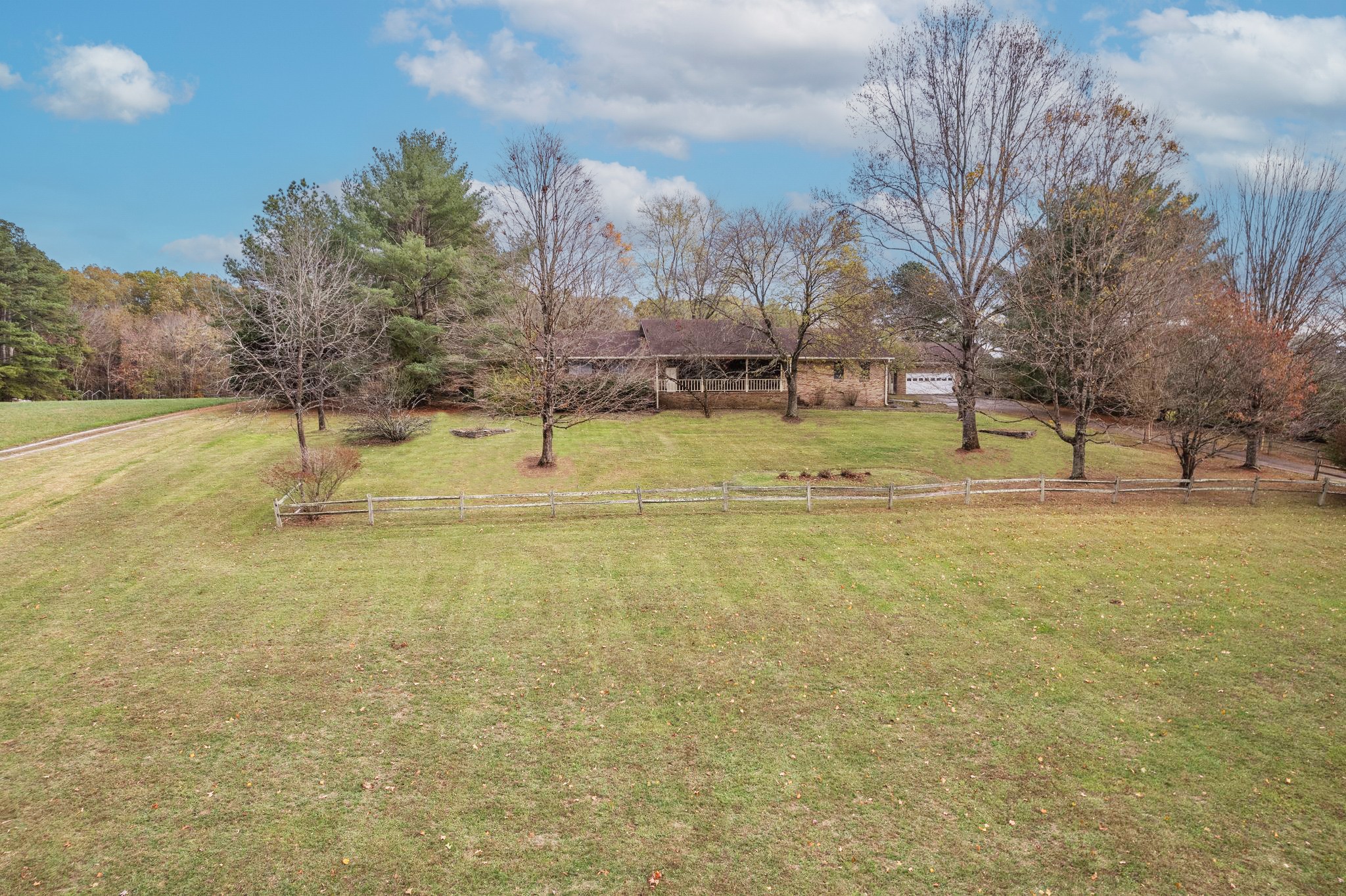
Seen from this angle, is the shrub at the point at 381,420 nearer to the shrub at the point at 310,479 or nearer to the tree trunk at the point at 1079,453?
the shrub at the point at 310,479

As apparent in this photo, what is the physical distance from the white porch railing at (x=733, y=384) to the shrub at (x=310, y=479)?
22.2 metres

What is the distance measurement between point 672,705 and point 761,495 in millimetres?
11346

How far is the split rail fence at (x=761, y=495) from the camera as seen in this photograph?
1855 cm

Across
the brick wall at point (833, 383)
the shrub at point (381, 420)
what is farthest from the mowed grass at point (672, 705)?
the brick wall at point (833, 383)

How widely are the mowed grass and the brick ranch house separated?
2142cm

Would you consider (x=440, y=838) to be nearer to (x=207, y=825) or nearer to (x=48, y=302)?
(x=207, y=825)

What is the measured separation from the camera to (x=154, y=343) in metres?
53.5

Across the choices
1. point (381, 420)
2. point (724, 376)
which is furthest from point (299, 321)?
point (724, 376)

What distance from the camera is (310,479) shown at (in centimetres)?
1870

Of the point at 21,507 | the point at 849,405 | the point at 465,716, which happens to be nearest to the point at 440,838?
the point at 465,716

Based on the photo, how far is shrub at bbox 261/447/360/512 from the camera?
734 inches

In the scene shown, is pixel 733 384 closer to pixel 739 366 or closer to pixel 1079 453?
pixel 739 366

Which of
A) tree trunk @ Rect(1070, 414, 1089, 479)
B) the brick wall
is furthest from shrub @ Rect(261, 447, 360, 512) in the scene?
the brick wall

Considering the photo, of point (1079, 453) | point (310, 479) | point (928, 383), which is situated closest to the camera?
point (310, 479)
